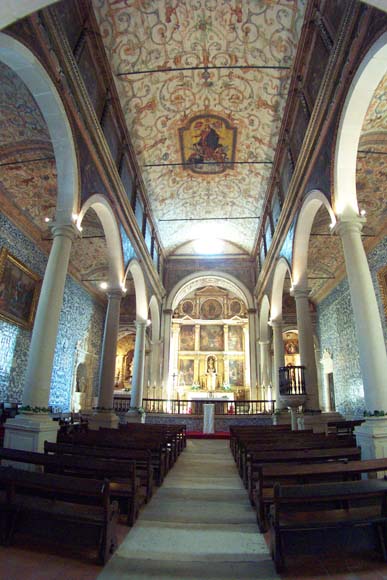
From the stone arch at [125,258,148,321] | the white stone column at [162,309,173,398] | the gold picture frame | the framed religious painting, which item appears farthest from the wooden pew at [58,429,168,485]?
the white stone column at [162,309,173,398]

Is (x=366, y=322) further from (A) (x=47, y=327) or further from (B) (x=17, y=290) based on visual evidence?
(B) (x=17, y=290)

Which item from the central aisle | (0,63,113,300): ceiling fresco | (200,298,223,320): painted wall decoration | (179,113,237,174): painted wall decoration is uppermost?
(179,113,237,174): painted wall decoration

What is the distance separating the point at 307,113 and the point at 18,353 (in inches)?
442

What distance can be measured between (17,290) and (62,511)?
9.76m

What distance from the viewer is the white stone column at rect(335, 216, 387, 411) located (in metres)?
5.46

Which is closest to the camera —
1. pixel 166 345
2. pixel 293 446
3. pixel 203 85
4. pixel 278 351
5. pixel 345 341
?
pixel 293 446

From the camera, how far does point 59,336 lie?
14.1m

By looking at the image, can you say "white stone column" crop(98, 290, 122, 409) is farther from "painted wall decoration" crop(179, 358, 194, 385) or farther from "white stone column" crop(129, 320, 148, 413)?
"painted wall decoration" crop(179, 358, 194, 385)

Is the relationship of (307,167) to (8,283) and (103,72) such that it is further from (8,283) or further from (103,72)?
(8,283)

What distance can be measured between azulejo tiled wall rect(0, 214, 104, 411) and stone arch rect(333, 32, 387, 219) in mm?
9569

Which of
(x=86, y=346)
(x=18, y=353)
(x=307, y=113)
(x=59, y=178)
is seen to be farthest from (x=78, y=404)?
(x=307, y=113)

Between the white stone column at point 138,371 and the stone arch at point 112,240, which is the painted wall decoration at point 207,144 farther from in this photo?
the white stone column at point 138,371

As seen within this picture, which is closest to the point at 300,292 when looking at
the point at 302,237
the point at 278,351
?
the point at 302,237

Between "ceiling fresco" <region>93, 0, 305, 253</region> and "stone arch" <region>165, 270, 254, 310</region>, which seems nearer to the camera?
"ceiling fresco" <region>93, 0, 305, 253</region>
